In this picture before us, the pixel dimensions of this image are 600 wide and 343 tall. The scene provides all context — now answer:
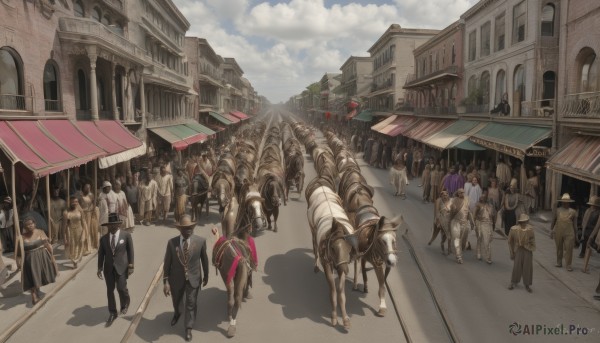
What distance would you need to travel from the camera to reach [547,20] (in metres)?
19.7

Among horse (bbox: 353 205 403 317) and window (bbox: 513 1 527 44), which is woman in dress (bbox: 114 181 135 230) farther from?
window (bbox: 513 1 527 44)

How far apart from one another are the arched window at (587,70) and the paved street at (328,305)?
690cm

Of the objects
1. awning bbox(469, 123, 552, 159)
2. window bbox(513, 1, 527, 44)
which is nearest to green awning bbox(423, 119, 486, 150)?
awning bbox(469, 123, 552, 159)

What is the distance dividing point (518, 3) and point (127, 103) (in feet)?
64.9

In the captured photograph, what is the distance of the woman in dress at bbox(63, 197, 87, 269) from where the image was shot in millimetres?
10555

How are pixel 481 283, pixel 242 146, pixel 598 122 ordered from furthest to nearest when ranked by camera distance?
1. pixel 242 146
2. pixel 598 122
3. pixel 481 283

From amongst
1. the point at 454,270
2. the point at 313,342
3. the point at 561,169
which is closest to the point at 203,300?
the point at 313,342

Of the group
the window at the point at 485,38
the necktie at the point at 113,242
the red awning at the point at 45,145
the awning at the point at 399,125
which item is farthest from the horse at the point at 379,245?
the awning at the point at 399,125

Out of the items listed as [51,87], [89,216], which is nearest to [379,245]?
[89,216]

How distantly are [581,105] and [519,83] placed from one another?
25.2 ft

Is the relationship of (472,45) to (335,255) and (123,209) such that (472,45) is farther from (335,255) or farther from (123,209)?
(335,255)

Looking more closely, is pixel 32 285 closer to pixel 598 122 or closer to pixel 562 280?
pixel 562 280

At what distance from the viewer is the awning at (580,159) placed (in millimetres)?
12081

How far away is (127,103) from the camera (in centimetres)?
2205
